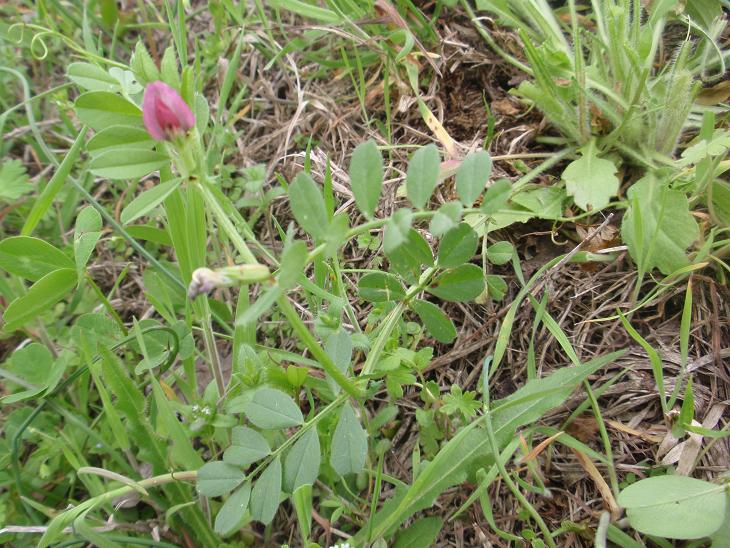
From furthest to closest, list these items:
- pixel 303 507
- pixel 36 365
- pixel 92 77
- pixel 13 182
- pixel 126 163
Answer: pixel 13 182 < pixel 36 365 < pixel 92 77 < pixel 303 507 < pixel 126 163

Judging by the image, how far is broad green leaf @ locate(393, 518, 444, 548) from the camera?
1.42 m

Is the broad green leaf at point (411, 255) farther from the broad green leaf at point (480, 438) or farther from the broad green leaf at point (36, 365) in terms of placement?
the broad green leaf at point (36, 365)

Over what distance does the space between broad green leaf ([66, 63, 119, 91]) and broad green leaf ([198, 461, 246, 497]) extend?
923 millimetres

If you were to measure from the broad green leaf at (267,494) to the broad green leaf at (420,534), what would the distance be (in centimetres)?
38

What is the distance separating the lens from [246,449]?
129 cm

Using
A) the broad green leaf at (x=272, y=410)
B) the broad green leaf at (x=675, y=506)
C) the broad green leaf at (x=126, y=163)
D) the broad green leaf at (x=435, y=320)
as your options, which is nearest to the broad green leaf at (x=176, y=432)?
the broad green leaf at (x=272, y=410)

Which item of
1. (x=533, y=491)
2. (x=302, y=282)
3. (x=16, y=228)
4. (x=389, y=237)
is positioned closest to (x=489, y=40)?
(x=302, y=282)

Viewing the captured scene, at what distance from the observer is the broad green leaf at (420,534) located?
142 cm

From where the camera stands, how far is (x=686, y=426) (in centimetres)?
136

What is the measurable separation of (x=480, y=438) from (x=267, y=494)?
503 millimetres

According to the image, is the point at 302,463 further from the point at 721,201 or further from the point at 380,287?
the point at 721,201

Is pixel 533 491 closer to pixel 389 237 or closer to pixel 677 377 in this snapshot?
pixel 677 377

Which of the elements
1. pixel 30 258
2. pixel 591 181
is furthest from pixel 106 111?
pixel 591 181

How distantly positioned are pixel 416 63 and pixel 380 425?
1.27 m
